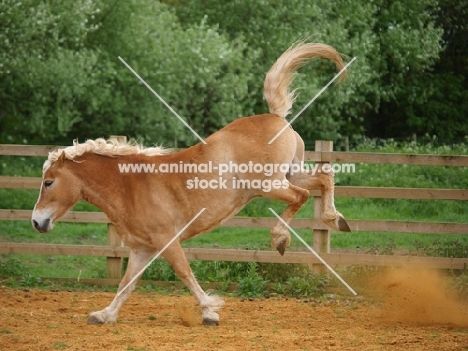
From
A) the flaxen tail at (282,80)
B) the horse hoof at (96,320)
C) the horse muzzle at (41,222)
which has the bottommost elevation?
the horse hoof at (96,320)

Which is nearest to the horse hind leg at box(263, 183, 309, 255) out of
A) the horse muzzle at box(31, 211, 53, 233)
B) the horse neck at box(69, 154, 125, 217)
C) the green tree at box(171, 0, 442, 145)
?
the horse neck at box(69, 154, 125, 217)

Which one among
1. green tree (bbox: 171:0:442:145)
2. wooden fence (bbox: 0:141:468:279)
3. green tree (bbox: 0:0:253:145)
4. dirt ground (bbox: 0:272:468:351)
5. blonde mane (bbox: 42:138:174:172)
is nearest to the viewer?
dirt ground (bbox: 0:272:468:351)

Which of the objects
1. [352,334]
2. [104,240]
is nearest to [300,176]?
[352,334]

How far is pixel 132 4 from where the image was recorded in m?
15.7

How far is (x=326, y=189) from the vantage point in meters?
7.24


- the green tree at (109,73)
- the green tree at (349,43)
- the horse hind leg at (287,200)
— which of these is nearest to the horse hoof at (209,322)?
the horse hind leg at (287,200)

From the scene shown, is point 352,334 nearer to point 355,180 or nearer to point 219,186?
point 219,186

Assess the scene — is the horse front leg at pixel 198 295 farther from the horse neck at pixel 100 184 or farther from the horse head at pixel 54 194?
the horse head at pixel 54 194

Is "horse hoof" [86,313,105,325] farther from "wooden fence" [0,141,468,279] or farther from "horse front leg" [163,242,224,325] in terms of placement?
"wooden fence" [0,141,468,279]

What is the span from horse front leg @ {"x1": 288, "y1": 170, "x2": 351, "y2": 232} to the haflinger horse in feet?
0.04

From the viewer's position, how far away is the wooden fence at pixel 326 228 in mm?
8664

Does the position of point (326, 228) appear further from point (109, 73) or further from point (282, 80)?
point (109, 73)

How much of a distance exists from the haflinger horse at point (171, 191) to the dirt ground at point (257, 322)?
43 cm

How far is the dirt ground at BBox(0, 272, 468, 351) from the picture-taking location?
604cm
